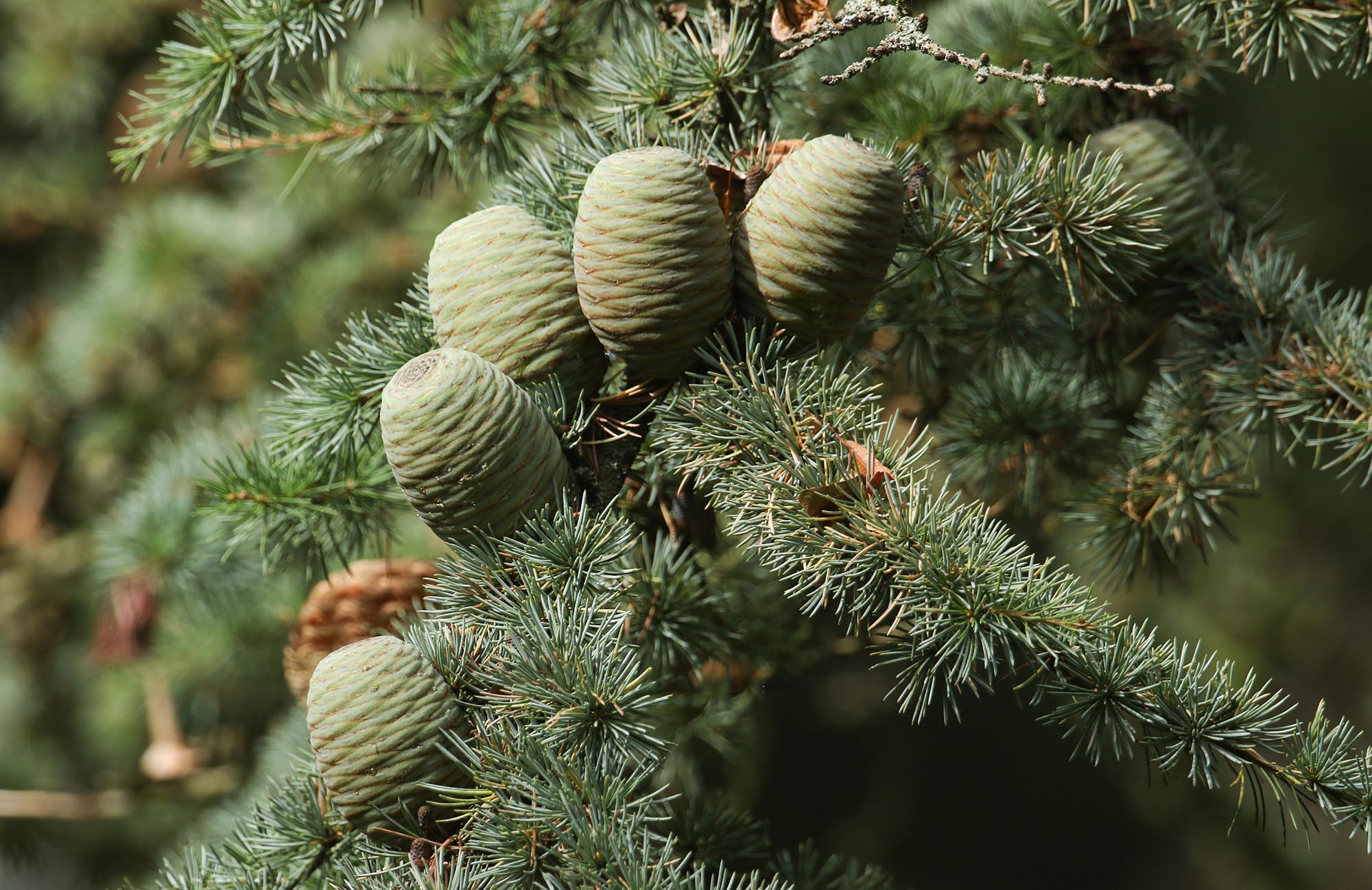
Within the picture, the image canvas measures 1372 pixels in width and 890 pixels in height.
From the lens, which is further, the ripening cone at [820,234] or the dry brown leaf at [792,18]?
the dry brown leaf at [792,18]

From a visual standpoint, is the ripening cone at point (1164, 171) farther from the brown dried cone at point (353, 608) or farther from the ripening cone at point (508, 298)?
the brown dried cone at point (353, 608)

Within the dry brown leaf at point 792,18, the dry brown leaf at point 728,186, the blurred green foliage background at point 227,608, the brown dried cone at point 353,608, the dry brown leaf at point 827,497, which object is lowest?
the blurred green foliage background at point 227,608

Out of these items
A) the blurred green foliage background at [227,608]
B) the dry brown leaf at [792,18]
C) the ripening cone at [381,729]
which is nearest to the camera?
the ripening cone at [381,729]

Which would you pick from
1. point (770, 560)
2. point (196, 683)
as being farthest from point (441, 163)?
point (196, 683)

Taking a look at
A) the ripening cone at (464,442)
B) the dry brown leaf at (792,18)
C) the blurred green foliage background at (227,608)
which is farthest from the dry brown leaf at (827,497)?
the blurred green foliage background at (227,608)

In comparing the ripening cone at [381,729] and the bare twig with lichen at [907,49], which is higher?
the bare twig with lichen at [907,49]

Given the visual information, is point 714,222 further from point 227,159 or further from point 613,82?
point 227,159

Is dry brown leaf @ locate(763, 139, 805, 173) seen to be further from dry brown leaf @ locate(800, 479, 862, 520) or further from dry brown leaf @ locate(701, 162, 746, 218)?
dry brown leaf @ locate(800, 479, 862, 520)
